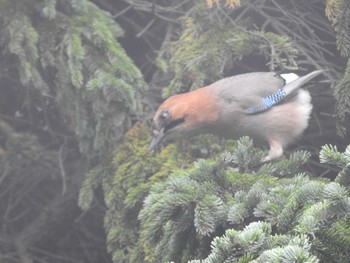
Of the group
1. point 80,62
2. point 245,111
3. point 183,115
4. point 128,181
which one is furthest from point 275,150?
point 80,62

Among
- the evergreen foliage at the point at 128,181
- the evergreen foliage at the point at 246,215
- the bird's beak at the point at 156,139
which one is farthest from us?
the bird's beak at the point at 156,139

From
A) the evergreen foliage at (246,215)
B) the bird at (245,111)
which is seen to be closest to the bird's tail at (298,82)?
the bird at (245,111)

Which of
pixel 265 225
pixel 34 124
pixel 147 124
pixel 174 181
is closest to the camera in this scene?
pixel 265 225

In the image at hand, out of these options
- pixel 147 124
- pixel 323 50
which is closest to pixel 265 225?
pixel 147 124

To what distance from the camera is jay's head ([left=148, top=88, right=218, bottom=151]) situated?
4.20 m

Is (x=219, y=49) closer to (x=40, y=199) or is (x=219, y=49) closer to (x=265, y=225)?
(x=40, y=199)

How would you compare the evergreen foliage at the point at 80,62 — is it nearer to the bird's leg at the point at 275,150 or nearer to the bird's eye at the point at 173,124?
the bird's eye at the point at 173,124

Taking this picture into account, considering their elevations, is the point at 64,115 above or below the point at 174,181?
below

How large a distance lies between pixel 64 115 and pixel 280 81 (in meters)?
1.24

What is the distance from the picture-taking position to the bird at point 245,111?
167 inches

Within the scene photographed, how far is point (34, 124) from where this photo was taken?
5270mm

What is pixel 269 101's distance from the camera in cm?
462

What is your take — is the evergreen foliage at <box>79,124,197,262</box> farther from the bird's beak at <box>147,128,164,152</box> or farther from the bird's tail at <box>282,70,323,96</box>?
the bird's tail at <box>282,70,323,96</box>

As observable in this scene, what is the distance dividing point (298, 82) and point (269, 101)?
208 millimetres
